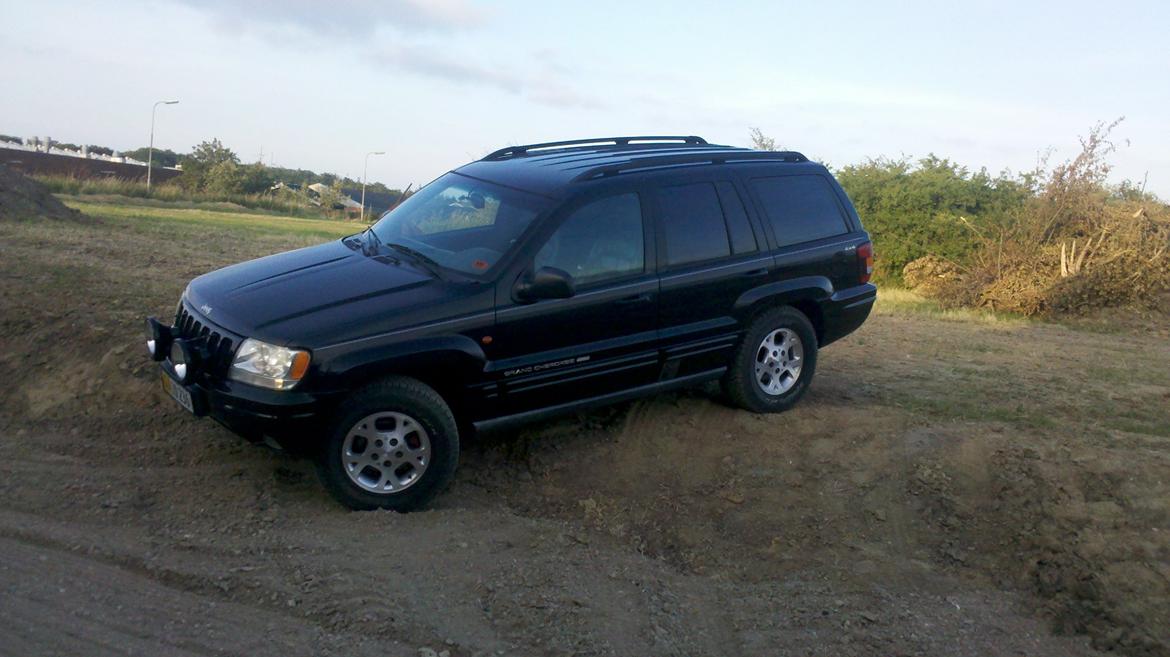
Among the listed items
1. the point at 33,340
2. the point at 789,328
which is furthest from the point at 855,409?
the point at 33,340

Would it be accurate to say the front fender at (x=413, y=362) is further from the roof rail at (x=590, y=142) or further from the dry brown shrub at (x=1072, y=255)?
the dry brown shrub at (x=1072, y=255)

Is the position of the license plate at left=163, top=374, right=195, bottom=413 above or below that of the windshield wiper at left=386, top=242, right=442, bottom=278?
below

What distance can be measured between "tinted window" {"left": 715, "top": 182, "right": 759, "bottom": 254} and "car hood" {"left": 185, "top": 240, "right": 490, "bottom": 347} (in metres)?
2.00

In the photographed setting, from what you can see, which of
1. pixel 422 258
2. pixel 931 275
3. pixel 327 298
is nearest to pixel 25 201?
pixel 422 258

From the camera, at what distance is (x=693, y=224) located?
6.70 metres

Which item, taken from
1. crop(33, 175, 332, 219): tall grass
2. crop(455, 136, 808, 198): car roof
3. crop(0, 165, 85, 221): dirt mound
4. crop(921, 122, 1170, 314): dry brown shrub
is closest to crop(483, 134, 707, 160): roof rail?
crop(455, 136, 808, 198): car roof

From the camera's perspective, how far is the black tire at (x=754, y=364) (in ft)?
22.9

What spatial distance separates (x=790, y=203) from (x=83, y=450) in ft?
16.4

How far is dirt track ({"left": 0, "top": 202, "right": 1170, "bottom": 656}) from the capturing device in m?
4.50

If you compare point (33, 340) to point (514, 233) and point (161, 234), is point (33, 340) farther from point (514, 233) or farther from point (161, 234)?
point (161, 234)

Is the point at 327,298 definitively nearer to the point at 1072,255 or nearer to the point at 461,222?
the point at 461,222

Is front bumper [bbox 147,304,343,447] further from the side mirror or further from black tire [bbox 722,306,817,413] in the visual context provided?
black tire [bbox 722,306,817,413]

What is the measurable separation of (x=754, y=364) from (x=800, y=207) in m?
1.25

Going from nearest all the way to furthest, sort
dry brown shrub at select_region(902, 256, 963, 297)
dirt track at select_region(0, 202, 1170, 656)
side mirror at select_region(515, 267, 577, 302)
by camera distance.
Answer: dirt track at select_region(0, 202, 1170, 656), side mirror at select_region(515, 267, 577, 302), dry brown shrub at select_region(902, 256, 963, 297)
